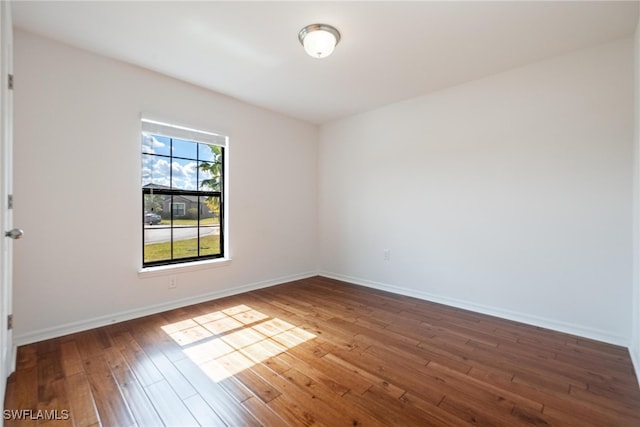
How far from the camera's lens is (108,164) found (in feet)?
8.66

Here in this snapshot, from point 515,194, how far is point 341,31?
2250 mm

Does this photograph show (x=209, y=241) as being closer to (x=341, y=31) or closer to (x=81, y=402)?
(x=81, y=402)

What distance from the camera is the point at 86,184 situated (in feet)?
8.27

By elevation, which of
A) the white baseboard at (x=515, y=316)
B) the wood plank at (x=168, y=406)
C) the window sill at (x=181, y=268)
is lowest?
the wood plank at (x=168, y=406)

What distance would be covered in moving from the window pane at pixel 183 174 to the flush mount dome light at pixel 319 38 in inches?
74.6

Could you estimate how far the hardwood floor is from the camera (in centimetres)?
153

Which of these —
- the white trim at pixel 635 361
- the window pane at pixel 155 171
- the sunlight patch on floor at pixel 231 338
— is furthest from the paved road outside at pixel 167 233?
the white trim at pixel 635 361

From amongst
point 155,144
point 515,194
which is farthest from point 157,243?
point 515,194

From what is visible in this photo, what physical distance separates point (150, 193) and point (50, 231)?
2.80 feet

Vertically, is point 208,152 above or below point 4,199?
above

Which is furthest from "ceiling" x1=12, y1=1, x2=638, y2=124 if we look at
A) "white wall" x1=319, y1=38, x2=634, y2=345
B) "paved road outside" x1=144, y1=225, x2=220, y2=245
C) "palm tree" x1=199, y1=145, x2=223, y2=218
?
"paved road outside" x1=144, y1=225, x2=220, y2=245

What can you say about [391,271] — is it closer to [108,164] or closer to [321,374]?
[321,374]

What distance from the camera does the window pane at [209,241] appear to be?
3453mm

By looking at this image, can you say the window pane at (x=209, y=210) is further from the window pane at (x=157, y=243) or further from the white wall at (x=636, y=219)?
the white wall at (x=636, y=219)
